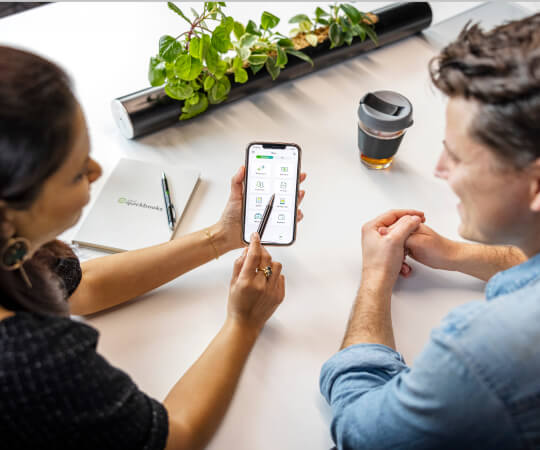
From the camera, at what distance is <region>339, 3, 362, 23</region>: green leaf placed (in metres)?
1.26

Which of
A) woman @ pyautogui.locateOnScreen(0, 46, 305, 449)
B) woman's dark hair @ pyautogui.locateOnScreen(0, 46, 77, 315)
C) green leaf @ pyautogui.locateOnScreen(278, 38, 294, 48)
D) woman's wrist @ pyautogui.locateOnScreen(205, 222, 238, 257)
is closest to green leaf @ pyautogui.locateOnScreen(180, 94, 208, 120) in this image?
green leaf @ pyautogui.locateOnScreen(278, 38, 294, 48)

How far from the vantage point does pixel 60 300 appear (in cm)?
74

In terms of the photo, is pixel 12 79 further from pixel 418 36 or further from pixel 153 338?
pixel 418 36

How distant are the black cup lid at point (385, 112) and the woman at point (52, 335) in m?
0.57

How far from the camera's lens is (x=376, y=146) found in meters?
1.08

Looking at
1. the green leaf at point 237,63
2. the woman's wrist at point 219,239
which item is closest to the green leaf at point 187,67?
the green leaf at point 237,63

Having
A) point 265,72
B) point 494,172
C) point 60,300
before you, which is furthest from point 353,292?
point 265,72

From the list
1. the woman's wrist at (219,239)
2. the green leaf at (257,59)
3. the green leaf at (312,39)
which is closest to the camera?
the woman's wrist at (219,239)

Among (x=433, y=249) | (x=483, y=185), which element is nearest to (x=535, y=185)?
(x=483, y=185)

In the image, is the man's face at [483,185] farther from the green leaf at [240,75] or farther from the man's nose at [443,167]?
the green leaf at [240,75]

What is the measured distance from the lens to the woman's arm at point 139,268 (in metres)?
0.88

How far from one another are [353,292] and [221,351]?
0.95 ft

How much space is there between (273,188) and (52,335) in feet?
1.70

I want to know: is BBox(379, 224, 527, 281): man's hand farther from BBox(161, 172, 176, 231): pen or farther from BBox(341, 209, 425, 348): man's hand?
BBox(161, 172, 176, 231): pen
